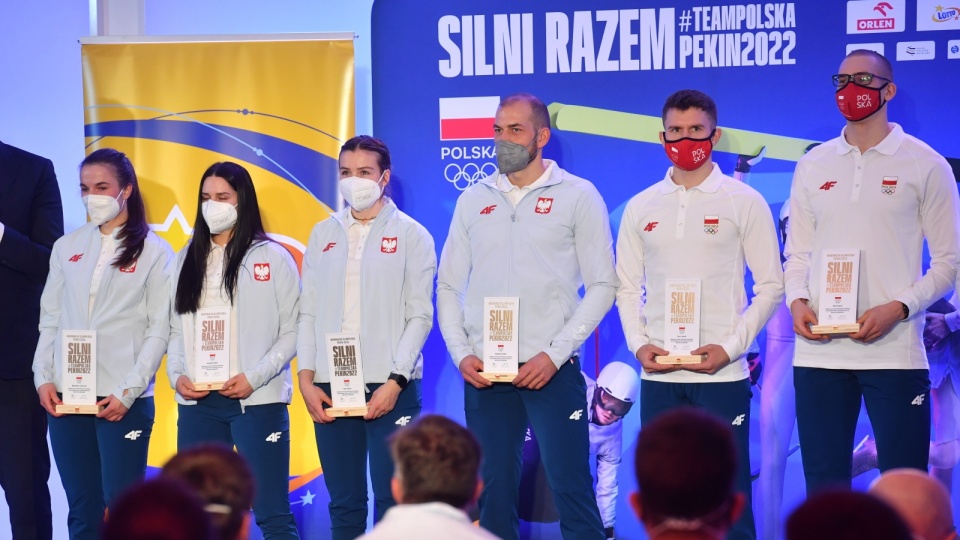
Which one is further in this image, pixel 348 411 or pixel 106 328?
pixel 106 328

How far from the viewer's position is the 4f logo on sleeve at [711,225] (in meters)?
4.03

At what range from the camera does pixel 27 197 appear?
185 inches

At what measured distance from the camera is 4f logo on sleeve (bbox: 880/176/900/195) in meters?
3.90

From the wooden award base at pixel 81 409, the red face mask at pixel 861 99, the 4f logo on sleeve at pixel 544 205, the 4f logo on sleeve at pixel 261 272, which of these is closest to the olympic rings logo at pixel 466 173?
the 4f logo on sleeve at pixel 544 205

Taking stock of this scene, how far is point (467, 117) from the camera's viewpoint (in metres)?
5.06

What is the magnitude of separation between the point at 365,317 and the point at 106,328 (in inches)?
46.2

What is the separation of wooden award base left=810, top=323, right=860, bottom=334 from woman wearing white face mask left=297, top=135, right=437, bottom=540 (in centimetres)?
155

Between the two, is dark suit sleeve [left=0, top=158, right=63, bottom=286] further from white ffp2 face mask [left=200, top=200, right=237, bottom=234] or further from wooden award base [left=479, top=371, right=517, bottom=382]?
wooden award base [left=479, top=371, right=517, bottom=382]

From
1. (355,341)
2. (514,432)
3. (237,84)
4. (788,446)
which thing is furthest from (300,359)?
(788,446)

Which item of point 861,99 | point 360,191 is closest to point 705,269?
point 861,99

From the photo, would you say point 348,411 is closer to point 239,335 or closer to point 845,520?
point 239,335

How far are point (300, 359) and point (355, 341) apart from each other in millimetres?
316

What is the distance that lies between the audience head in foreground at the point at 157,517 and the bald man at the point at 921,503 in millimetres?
1622

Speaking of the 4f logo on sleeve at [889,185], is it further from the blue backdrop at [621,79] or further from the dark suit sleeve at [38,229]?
the dark suit sleeve at [38,229]
